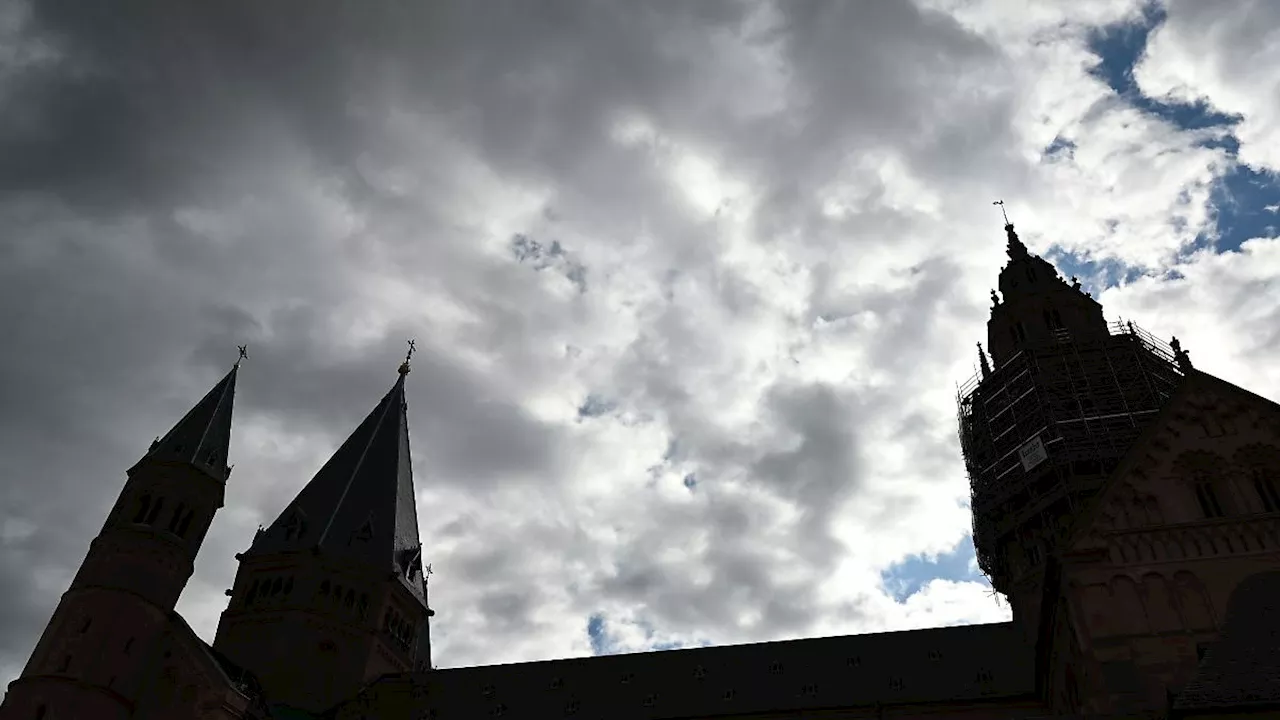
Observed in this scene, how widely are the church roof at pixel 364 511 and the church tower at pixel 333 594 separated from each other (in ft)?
0.27

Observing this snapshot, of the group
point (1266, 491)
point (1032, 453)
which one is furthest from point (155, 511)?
point (1266, 491)

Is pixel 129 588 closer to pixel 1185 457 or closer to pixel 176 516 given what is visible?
pixel 176 516

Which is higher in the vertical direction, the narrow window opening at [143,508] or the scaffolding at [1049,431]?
the scaffolding at [1049,431]

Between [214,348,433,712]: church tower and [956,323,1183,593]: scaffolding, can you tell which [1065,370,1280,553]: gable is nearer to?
[956,323,1183,593]: scaffolding

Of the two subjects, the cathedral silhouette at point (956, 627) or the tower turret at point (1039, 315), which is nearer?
the cathedral silhouette at point (956, 627)

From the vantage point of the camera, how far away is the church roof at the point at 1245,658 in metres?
18.4

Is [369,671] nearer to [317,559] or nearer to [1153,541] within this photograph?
[317,559]

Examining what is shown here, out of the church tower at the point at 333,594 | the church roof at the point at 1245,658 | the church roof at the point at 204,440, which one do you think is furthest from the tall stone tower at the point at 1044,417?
the church roof at the point at 204,440

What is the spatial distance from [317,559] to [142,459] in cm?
1130

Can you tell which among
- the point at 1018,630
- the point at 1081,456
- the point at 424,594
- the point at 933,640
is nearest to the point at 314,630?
the point at 424,594

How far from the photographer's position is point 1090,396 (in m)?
42.1

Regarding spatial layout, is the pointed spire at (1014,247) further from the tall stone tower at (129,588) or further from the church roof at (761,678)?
the tall stone tower at (129,588)

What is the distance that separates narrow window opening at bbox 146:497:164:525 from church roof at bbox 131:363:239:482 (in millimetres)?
2128

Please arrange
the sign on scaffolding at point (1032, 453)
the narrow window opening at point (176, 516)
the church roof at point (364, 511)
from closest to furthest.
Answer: the sign on scaffolding at point (1032, 453) → the narrow window opening at point (176, 516) → the church roof at point (364, 511)
